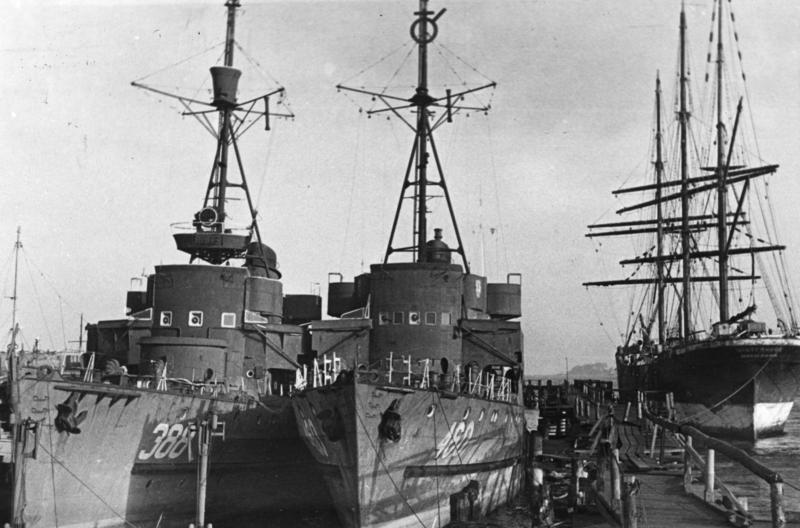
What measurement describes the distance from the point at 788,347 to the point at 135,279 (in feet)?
99.3

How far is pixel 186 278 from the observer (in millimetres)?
23656

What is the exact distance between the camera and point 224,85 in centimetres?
2723

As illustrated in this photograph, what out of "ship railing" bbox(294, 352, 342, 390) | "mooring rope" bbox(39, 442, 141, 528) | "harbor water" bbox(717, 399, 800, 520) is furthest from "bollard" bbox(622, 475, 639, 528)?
"mooring rope" bbox(39, 442, 141, 528)

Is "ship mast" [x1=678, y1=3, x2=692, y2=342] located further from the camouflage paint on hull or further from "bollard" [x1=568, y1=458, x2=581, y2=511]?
the camouflage paint on hull

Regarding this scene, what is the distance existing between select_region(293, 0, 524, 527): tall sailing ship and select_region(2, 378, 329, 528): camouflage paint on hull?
88.5 inches

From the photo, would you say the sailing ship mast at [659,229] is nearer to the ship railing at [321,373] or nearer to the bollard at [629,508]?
the ship railing at [321,373]

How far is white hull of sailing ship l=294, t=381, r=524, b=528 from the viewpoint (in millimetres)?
16344

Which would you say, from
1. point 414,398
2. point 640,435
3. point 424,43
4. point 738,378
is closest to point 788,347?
point 738,378

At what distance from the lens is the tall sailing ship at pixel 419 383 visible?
16609 millimetres

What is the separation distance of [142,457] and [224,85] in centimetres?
1399

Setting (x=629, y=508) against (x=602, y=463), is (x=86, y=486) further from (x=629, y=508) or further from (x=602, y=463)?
(x=629, y=508)

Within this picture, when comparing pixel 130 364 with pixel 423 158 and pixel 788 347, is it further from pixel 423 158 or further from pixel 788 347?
pixel 788 347

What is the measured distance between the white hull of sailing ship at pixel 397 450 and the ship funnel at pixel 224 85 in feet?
42.3

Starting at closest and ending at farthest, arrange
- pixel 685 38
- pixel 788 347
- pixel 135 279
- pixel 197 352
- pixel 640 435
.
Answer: pixel 197 352 → pixel 135 279 → pixel 640 435 → pixel 788 347 → pixel 685 38
